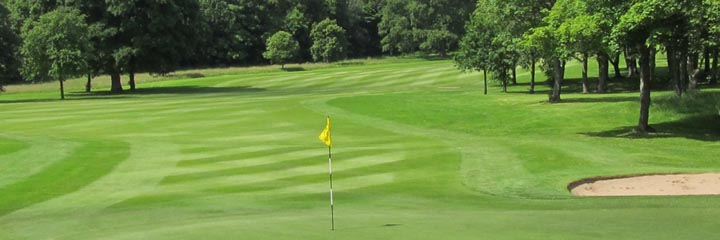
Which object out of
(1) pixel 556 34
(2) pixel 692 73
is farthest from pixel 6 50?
(2) pixel 692 73

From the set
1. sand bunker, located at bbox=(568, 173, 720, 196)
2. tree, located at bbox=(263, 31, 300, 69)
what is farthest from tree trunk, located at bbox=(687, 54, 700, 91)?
tree, located at bbox=(263, 31, 300, 69)

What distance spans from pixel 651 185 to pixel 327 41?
116 metres

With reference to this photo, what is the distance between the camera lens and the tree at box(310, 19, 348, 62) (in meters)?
133

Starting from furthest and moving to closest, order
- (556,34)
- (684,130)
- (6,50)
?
(6,50) → (684,130) → (556,34)

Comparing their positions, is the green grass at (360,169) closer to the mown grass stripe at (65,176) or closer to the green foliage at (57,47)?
the mown grass stripe at (65,176)

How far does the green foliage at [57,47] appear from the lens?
7125cm

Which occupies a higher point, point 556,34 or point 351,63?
point 556,34

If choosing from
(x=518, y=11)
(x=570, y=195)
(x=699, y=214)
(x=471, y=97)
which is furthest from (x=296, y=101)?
(x=699, y=214)

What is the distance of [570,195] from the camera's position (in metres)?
18.8

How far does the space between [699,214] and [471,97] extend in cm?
4032

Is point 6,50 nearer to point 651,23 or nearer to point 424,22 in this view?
point 651,23

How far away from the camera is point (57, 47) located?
7256 centimetres

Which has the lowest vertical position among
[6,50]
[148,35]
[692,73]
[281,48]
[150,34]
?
[692,73]

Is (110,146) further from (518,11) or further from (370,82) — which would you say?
(370,82)
